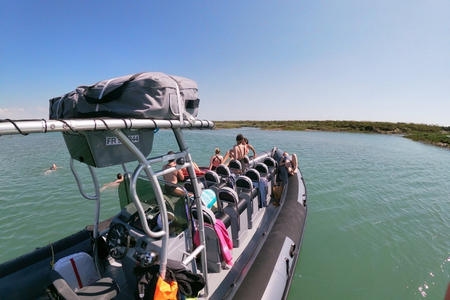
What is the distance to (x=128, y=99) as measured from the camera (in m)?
1.68

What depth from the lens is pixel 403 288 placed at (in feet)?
13.5

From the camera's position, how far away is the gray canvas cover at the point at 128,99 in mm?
1668

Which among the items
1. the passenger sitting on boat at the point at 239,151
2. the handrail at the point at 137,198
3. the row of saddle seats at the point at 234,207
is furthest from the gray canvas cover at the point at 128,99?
the passenger sitting on boat at the point at 239,151

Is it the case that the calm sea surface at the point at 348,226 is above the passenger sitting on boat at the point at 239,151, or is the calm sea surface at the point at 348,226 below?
below

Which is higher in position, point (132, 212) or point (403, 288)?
point (132, 212)

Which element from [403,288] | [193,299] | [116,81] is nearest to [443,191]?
[403,288]

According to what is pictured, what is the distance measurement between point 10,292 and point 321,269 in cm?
461

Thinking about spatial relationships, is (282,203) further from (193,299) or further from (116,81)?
(116,81)

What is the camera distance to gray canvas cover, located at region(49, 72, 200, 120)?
1.67 meters

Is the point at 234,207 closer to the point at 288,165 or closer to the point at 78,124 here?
the point at 78,124

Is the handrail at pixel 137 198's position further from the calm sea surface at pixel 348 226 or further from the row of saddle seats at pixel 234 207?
the calm sea surface at pixel 348 226

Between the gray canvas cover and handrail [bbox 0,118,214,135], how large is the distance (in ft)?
0.20

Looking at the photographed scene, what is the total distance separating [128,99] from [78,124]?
1.30 feet

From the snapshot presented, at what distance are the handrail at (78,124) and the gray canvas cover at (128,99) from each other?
0.20ft
